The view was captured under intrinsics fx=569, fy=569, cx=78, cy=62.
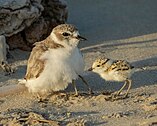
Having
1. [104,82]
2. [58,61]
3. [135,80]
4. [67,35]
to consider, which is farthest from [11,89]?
[135,80]

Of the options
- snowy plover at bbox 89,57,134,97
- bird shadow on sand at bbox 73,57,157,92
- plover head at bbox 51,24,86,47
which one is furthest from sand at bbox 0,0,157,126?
A: plover head at bbox 51,24,86,47

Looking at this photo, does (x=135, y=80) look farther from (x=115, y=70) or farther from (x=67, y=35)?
(x=67, y=35)

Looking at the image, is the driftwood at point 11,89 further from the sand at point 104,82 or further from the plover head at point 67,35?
the plover head at point 67,35

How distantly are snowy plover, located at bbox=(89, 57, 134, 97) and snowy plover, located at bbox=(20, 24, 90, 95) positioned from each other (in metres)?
0.29

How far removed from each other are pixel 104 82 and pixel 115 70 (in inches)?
24.0

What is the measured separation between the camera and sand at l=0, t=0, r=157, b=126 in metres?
5.65

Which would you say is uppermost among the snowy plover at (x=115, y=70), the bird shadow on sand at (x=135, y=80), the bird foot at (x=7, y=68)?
the snowy plover at (x=115, y=70)

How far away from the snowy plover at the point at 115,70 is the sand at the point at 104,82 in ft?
0.64

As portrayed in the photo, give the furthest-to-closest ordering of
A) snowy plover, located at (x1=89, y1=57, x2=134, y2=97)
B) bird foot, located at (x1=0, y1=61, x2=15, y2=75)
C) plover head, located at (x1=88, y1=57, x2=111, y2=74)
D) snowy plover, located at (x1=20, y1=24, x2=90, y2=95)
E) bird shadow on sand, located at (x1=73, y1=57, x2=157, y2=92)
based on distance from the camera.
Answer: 1. bird foot, located at (x1=0, y1=61, x2=15, y2=75)
2. bird shadow on sand, located at (x1=73, y1=57, x2=157, y2=92)
3. plover head, located at (x1=88, y1=57, x2=111, y2=74)
4. snowy plover, located at (x1=89, y1=57, x2=134, y2=97)
5. snowy plover, located at (x1=20, y1=24, x2=90, y2=95)

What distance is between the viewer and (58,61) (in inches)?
243

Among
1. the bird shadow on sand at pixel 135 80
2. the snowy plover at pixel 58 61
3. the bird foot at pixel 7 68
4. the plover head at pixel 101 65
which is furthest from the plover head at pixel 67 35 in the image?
the bird foot at pixel 7 68

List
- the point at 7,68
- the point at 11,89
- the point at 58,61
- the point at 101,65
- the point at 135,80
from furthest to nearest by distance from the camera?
the point at 7,68 < the point at 135,80 < the point at 11,89 < the point at 101,65 < the point at 58,61

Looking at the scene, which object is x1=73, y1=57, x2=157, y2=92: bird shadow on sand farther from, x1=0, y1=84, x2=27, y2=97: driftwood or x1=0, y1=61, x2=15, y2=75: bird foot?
x1=0, y1=61, x2=15, y2=75: bird foot

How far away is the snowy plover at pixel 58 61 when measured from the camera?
6176 millimetres
